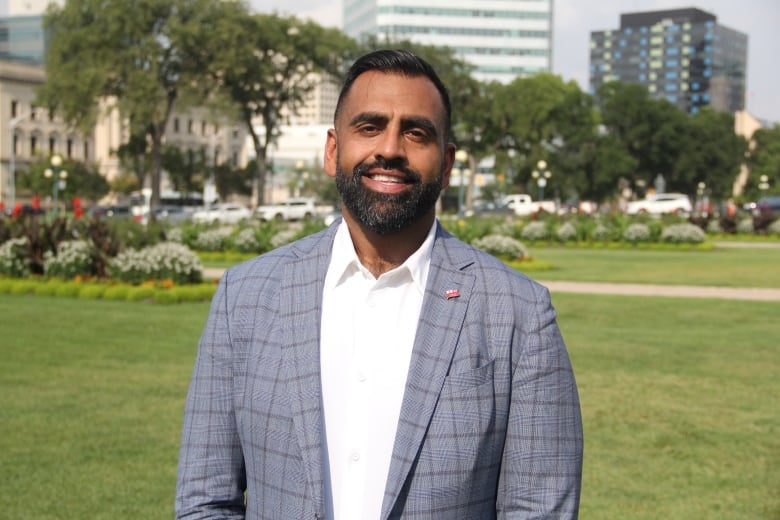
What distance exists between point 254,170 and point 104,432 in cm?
7377

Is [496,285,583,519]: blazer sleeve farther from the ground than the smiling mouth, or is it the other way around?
the smiling mouth

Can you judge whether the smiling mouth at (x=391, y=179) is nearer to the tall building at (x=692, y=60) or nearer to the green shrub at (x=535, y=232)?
the green shrub at (x=535, y=232)

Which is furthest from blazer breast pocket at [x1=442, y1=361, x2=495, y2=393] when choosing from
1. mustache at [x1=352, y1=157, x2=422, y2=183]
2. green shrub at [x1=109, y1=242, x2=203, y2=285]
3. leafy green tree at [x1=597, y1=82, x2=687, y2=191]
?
leafy green tree at [x1=597, y1=82, x2=687, y2=191]

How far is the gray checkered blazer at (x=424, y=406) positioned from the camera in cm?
211

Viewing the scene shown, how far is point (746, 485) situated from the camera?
5984 mm

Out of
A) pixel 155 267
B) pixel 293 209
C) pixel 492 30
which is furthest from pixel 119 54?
pixel 492 30

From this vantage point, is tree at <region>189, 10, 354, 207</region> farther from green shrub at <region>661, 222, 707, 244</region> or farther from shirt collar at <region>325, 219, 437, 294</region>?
shirt collar at <region>325, 219, 437, 294</region>

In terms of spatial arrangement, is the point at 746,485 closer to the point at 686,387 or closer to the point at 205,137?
the point at 686,387

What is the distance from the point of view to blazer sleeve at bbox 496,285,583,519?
7.09ft

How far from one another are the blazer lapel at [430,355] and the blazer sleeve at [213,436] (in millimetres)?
380

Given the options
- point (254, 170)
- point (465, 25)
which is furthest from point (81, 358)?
point (465, 25)

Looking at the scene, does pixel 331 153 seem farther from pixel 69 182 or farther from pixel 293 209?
pixel 69 182

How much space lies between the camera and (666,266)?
23359mm

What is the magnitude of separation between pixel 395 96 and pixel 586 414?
5.74 m
